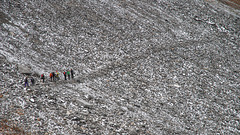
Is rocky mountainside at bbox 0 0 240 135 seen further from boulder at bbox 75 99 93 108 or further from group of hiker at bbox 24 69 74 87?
group of hiker at bbox 24 69 74 87

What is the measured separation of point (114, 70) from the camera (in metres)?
24.3

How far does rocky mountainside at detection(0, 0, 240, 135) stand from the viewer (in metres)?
16.4

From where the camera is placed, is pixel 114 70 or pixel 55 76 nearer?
pixel 55 76

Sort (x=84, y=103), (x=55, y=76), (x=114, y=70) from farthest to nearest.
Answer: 1. (x=114, y=70)
2. (x=55, y=76)
3. (x=84, y=103)

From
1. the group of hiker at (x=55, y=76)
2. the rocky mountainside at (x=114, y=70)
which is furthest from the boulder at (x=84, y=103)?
the group of hiker at (x=55, y=76)

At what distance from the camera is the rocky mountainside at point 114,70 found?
644 inches

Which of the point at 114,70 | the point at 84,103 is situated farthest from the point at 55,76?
the point at 114,70

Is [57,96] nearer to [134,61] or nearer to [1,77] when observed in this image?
[1,77]

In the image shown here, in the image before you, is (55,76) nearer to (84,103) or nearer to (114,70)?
(84,103)

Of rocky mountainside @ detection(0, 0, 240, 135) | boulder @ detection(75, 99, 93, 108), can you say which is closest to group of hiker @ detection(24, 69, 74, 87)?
rocky mountainside @ detection(0, 0, 240, 135)

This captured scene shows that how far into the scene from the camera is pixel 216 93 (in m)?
24.0

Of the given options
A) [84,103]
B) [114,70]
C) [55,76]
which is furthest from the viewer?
[114,70]

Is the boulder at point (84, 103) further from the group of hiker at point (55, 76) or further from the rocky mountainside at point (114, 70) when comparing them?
the group of hiker at point (55, 76)

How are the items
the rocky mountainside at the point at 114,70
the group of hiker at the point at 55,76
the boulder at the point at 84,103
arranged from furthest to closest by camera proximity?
1. the group of hiker at the point at 55,76
2. the boulder at the point at 84,103
3. the rocky mountainside at the point at 114,70
